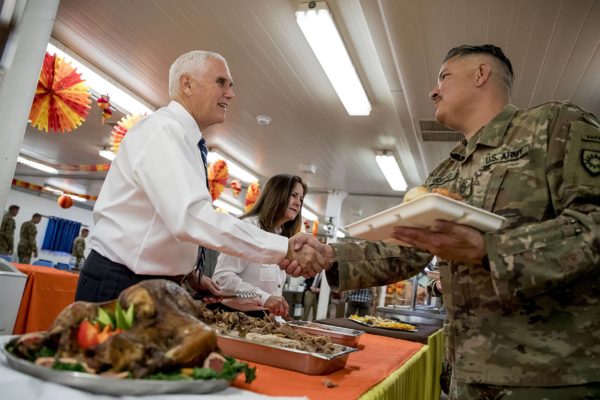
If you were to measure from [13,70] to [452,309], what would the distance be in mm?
3643

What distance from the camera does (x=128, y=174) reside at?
163cm

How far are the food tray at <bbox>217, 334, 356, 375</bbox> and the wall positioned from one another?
20.2 meters

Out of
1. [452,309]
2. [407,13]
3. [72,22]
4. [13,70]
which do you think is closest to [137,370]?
[452,309]

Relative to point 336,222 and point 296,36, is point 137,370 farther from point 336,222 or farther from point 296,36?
point 336,222

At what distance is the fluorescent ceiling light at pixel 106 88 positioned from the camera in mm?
5638

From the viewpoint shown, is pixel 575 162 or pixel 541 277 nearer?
pixel 541 277

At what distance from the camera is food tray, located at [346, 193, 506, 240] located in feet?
3.31

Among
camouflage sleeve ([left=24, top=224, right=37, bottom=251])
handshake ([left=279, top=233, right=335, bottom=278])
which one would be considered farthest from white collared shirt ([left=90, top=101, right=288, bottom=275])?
camouflage sleeve ([left=24, top=224, right=37, bottom=251])

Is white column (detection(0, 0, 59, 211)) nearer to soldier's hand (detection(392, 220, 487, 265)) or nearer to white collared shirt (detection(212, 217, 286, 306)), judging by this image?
white collared shirt (detection(212, 217, 286, 306))

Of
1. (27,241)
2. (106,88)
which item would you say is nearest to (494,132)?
(106,88)

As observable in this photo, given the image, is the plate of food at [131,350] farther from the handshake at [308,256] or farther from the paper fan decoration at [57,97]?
the paper fan decoration at [57,97]

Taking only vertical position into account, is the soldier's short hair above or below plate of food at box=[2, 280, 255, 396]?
above

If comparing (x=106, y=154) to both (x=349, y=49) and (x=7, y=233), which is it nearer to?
(x=7, y=233)

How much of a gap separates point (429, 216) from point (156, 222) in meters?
1.03
